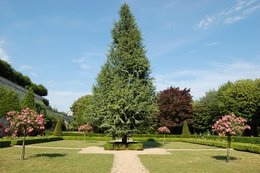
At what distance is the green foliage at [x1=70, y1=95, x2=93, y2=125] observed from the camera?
2784 centimetres

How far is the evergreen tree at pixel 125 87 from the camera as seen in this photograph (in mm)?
24609

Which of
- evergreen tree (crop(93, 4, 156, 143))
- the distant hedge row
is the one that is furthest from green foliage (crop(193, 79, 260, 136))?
the distant hedge row

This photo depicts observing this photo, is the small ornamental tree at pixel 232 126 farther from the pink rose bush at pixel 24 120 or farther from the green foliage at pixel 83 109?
the green foliage at pixel 83 109

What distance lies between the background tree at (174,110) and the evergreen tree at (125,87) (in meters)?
27.7

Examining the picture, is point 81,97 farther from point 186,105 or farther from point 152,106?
point 152,106

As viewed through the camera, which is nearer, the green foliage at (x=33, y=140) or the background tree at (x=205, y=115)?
the green foliage at (x=33, y=140)

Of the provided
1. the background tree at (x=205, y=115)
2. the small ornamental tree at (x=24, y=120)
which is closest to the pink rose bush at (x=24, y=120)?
the small ornamental tree at (x=24, y=120)

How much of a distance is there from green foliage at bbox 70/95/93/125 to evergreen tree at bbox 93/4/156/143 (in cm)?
149

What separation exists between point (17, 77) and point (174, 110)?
41625 mm

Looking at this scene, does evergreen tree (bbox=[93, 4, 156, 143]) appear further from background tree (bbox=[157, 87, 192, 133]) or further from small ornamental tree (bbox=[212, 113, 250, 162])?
background tree (bbox=[157, 87, 192, 133])

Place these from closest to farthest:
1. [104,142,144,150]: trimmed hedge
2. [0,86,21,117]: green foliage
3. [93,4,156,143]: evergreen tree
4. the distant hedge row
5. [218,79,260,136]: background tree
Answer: [93,4,156,143]: evergreen tree, [104,142,144,150]: trimmed hedge, [0,86,21,117]: green foliage, [218,79,260,136]: background tree, the distant hedge row

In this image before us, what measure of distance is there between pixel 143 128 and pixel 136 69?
221 inches

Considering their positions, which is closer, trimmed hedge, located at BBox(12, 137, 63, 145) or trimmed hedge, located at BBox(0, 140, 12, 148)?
trimmed hedge, located at BBox(0, 140, 12, 148)

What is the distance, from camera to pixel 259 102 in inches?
1805
